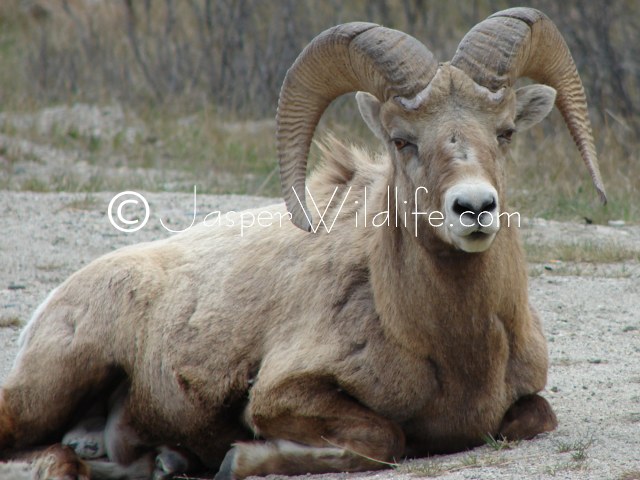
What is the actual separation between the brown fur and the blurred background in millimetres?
5675

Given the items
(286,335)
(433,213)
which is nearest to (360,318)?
(286,335)

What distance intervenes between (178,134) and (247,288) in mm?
10433

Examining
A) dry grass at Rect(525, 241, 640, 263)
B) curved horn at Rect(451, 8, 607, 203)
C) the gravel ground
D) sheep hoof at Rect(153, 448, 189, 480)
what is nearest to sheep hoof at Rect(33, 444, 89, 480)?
sheep hoof at Rect(153, 448, 189, 480)

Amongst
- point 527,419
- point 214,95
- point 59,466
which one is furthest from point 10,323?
point 214,95

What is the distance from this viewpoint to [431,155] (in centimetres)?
491

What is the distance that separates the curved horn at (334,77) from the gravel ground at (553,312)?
1496 mm

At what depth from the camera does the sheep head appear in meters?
4.71

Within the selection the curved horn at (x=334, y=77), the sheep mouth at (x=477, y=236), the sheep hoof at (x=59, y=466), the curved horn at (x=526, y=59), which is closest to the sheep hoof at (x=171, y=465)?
the sheep hoof at (x=59, y=466)

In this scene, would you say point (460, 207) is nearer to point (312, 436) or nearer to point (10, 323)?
point (312, 436)

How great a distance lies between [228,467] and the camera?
5.45 meters

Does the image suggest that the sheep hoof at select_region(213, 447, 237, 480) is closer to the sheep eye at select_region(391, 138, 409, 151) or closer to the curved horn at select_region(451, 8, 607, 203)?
the sheep eye at select_region(391, 138, 409, 151)

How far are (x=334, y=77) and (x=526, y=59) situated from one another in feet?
3.08

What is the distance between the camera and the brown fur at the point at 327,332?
16.6 feet

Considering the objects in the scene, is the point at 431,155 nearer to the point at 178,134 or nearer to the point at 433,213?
A: the point at 433,213
